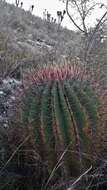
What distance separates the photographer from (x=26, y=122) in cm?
239

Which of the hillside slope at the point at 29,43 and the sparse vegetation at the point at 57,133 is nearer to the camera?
the sparse vegetation at the point at 57,133

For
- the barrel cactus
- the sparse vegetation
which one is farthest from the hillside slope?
the barrel cactus

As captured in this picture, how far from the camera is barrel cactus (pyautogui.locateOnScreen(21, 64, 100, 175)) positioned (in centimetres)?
227

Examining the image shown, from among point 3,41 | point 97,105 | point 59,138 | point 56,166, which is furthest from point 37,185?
point 3,41

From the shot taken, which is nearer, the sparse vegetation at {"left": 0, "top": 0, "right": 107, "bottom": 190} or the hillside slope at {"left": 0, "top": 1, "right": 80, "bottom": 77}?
the sparse vegetation at {"left": 0, "top": 0, "right": 107, "bottom": 190}

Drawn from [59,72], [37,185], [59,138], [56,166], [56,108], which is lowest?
[37,185]

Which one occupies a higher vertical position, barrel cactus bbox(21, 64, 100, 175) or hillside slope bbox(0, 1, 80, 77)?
hillside slope bbox(0, 1, 80, 77)

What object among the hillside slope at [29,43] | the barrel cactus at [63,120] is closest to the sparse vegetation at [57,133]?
the barrel cactus at [63,120]

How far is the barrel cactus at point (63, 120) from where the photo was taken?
2266 mm

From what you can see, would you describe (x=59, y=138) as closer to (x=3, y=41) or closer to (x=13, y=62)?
(x=13, y=62)

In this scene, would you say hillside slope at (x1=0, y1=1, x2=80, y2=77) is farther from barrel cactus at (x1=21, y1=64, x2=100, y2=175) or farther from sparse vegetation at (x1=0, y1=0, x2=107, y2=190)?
barrel cactus at (x1=21, y1=64, x2=100, y2=175)

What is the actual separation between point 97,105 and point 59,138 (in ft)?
1.02

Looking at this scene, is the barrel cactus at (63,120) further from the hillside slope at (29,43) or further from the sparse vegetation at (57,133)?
the hillside slope at (29,43)

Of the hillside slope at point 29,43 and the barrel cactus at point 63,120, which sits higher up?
the hillside slope at point 29,43
